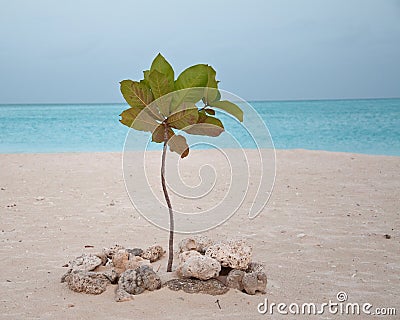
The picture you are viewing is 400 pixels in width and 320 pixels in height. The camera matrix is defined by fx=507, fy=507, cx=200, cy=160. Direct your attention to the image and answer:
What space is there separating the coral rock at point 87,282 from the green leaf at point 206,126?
1256 mm

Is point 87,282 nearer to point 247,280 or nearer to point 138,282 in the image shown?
point 138,282

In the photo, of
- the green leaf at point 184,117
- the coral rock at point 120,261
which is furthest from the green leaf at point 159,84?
the coral rock at point 120,261

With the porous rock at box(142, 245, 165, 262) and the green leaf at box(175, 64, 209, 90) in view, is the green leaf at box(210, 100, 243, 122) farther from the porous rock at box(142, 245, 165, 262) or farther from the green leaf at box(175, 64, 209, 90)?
the porous rock at box(142, 245, 165, 262)

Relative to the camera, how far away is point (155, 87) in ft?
11.6

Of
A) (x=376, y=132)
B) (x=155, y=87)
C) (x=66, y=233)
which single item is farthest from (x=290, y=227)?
(x=376, y=132)

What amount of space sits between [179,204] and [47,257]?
2.94m

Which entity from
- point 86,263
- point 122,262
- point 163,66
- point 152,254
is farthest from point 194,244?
point 163,66

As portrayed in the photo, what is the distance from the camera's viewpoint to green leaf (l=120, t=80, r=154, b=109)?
353 cm

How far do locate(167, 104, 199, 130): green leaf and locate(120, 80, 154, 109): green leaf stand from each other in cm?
21

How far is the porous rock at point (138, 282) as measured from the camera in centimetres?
Result: 356

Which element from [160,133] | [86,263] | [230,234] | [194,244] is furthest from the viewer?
[230,234]

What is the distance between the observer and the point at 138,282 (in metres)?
3.57

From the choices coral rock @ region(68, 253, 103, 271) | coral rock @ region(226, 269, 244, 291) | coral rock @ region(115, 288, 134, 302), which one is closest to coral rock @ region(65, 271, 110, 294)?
coral rock @ region(115, 288, 134, 302)

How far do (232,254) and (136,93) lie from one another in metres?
1.33
